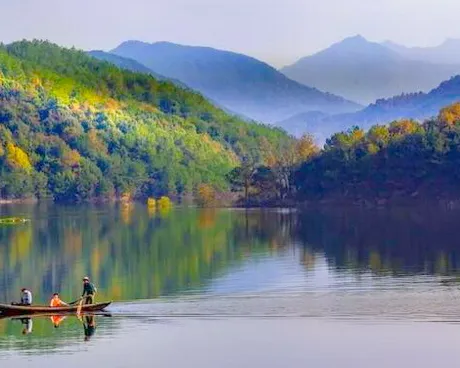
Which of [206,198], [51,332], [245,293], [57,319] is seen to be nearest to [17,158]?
[206,198]

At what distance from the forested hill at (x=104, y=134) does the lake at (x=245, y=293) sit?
232 ft

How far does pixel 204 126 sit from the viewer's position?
18250cm

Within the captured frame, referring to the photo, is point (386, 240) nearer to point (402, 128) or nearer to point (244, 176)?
point (402, 128)

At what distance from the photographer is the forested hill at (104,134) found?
490ft

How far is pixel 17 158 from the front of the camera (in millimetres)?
151000

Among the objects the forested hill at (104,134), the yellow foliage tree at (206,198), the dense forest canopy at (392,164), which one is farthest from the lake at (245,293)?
the forested hill at (104,134)

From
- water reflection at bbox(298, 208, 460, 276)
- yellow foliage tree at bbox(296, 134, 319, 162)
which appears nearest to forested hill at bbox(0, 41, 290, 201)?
yellow foliage tree at bbox(296, 134, 319, 162)

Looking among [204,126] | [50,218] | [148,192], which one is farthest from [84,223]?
[204,126]

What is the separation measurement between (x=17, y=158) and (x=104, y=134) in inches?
607

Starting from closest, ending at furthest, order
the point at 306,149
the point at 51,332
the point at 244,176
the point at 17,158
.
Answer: the point at 51,332, the point at 244,176, the point at 306,149, the point at 17,158

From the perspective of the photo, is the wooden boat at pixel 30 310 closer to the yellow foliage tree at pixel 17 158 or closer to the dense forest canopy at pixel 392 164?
the dense forest canopy at pixel 392 164

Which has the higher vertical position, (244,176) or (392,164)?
(392,164)

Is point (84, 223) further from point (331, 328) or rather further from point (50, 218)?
point (331, 328)

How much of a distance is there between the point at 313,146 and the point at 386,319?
8116cm
